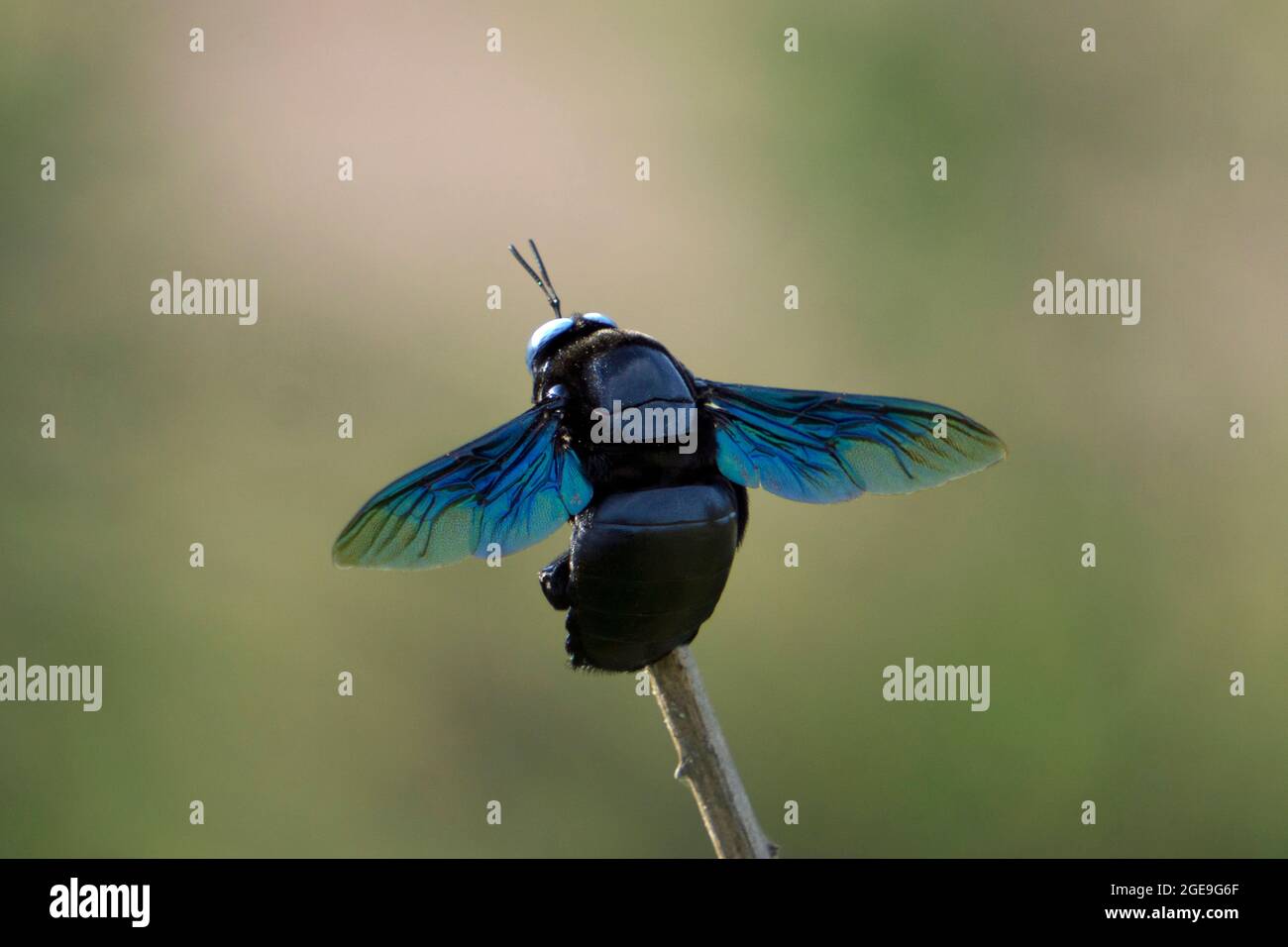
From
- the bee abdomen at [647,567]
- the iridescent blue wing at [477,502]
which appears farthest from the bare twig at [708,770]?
the iridescent blue wing at [477,502]

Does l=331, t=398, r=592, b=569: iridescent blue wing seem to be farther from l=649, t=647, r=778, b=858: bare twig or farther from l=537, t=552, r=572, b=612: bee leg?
l=649, t=647, r=778, b=858: bare twig

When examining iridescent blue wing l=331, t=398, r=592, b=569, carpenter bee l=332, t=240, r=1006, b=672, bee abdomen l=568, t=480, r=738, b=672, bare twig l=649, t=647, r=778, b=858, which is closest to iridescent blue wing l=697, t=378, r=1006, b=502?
carpenter bee l=332, t=240, r=1006, b=672

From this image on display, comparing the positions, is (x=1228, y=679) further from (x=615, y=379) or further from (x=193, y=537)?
(x=193, y=537)

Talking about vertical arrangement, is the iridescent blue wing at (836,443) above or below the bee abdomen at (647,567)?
above

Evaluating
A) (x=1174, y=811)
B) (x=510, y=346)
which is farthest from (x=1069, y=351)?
(x=510, y=346)

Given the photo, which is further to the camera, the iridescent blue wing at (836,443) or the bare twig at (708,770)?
the iridescent blue wing at (836,443)

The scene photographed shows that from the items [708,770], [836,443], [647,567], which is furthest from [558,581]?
[836,443]

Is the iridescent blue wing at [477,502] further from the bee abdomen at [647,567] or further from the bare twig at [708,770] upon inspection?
the bare twig at [708,770]
